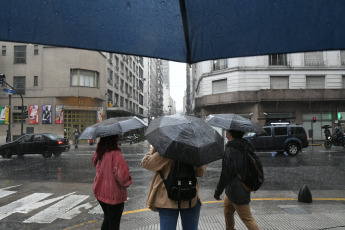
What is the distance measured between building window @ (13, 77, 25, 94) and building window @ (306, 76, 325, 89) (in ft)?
104

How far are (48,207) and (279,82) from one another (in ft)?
89.9

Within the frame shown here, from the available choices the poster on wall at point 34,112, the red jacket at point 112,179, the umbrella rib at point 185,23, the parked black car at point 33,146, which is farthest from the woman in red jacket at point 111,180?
the poster on wall at point 34,112

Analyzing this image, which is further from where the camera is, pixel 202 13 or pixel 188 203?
pixel 188 203

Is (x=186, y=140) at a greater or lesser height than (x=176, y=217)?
greater

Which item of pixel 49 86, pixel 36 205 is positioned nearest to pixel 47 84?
pixel 49 86

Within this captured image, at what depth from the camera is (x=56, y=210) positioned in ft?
19.0

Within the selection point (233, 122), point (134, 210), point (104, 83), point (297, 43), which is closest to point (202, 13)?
point (297, 43)

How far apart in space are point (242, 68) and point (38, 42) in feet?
92.6

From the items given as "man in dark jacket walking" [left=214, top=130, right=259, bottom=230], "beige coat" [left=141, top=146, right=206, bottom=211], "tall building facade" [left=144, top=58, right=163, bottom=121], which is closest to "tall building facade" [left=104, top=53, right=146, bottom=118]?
"tall building facade" [left=144, top=58, right=163, bottom=121]

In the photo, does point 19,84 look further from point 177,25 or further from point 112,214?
point 177,25

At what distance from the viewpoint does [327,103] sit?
28.1 m

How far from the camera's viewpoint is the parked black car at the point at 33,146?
54.7 feet

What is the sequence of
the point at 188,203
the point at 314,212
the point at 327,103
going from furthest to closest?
the point at 327,103 → the point at 314,212 → the point at 188,203

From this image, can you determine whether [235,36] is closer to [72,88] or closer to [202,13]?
[202,13]
